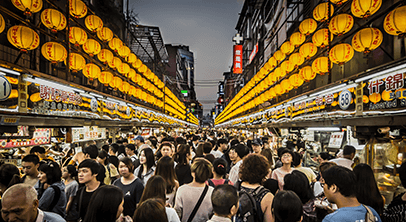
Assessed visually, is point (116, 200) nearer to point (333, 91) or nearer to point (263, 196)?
point (263, 196)

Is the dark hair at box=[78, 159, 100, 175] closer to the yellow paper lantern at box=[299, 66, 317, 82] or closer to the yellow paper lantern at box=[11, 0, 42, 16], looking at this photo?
the yellow paper lantern at box=[11, 0, 42, 16]

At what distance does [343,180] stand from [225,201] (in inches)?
52.4

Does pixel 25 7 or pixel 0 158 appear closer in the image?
pixel 25 7

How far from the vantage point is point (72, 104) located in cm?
882

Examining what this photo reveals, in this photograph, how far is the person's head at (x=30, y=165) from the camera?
5109 mm

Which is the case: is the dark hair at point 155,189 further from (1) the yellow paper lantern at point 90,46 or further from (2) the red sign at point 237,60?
(2) the red sign at point 237,60

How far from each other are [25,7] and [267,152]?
7.41 m

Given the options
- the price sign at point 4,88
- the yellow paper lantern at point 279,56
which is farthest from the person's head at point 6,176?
the yellow paper lantern at point 279,56

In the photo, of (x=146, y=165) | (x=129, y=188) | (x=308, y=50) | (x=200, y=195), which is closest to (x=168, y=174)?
(x=129, y=188)

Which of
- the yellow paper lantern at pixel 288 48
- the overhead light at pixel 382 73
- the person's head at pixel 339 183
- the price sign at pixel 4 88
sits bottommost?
the person's head at pixel 339 183

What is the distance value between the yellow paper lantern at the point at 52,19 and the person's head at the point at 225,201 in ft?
23.5

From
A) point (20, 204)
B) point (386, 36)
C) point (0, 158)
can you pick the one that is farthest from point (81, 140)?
point (386, 36)

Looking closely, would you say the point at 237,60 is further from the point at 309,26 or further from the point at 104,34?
the point at 104,34

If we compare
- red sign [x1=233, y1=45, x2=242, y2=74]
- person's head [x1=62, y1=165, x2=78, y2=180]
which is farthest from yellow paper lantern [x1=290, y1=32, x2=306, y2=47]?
red sign [x1=233, y1=45, x2=242, y2=74]
